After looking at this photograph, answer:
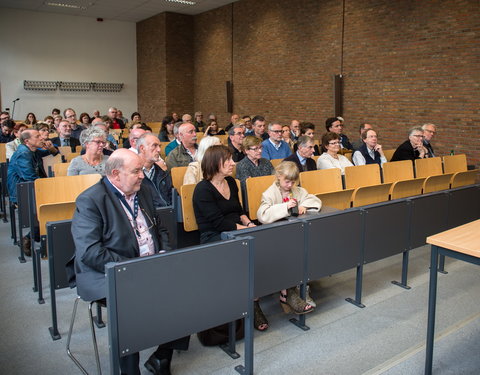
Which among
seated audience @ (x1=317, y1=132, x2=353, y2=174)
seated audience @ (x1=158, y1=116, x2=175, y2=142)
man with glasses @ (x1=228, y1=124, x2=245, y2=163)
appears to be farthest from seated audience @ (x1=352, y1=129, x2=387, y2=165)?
seated audience @ (x1=158, y1=116, x2=175, y2=142)

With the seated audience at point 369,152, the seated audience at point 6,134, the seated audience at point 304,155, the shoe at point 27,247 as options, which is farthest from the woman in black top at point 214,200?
the seated audience at point 6,134

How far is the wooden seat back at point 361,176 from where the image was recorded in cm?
467

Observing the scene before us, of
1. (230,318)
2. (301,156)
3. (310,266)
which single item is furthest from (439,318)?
(301,156)

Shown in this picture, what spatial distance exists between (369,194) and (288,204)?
157cm

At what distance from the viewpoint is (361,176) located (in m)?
4.80

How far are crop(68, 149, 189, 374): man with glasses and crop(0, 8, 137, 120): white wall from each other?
1323 cm

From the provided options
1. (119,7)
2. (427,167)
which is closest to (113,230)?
(427,167)

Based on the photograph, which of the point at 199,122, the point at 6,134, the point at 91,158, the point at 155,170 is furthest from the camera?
the point at 199,122

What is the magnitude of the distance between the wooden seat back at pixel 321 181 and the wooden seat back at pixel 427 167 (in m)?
1.63

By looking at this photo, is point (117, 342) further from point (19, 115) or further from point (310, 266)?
point (19, 115)

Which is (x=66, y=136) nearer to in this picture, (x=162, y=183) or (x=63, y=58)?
(x=162, y=183)

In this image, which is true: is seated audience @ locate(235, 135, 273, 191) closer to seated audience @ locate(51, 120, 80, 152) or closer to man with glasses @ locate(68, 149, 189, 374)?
man with glasses @ locate(68, 149, 189, 374)

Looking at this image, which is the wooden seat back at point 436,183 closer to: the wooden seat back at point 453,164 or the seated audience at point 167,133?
the wooden seat back at point 453,164

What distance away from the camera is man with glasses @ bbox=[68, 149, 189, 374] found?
231cm
